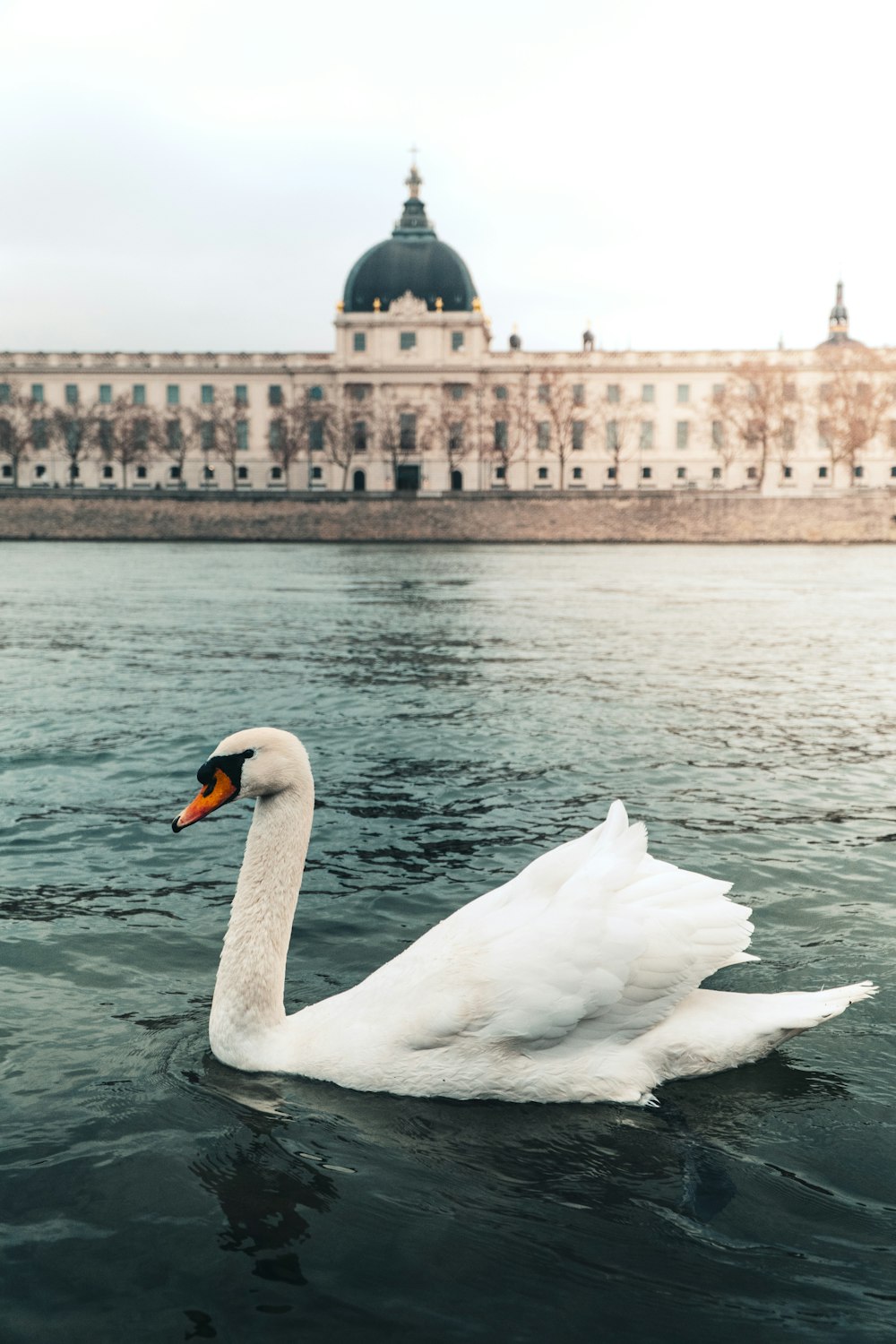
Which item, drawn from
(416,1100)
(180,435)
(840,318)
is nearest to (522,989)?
(416,1100)

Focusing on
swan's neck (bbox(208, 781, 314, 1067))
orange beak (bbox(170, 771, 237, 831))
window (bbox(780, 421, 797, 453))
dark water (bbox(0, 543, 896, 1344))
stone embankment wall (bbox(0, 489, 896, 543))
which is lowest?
dark water (bbox(0, 543, 896, 1344))

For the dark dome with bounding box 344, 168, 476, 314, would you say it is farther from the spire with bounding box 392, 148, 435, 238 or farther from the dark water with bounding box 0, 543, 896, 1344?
the dark water with bounding box 0, 543, 896, 1344

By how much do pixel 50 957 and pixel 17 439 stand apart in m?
95.6

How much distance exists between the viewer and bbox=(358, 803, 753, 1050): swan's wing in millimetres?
4367

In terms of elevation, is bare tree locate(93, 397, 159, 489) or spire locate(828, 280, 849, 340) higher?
spire locate(828, 280, 849, 340)

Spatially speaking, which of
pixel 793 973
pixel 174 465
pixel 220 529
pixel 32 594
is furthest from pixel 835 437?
pixel 793 973

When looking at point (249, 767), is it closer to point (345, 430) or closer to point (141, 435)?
point (345, 430)

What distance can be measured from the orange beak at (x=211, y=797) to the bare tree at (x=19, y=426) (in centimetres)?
9485

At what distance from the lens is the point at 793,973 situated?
582 cm

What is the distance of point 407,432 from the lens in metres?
103

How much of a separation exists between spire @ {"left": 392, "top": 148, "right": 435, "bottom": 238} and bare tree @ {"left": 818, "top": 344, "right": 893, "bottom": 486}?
3749cm

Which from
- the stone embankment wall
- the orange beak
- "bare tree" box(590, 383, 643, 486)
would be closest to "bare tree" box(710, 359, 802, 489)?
"bare tree" box(590, 383, 643, 486)

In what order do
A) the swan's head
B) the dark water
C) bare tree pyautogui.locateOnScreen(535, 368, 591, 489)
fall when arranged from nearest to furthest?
the dark water → the swan's head → bare tree pyautogui.locateOnScreen(535, 368, 591, 489)

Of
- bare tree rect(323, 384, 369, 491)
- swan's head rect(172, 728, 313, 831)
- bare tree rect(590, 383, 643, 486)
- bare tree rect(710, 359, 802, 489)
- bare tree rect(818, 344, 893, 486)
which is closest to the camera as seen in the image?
swan's head rect(172, 728, 313, 831)
